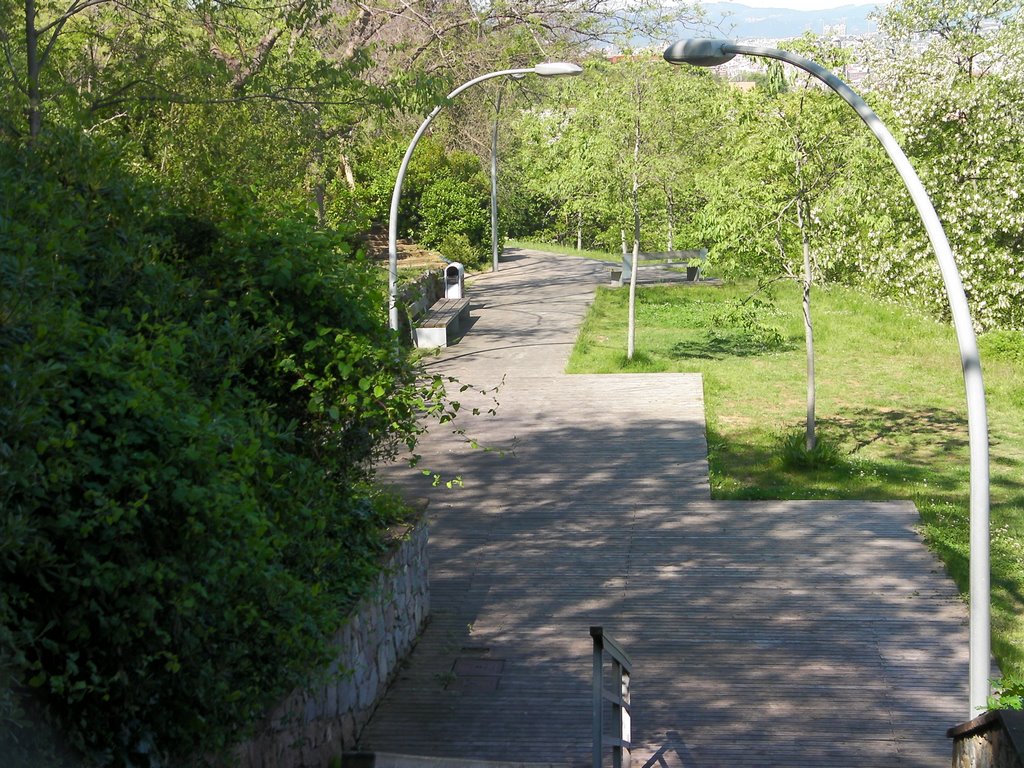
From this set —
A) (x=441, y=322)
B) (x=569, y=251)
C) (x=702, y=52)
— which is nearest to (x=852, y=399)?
(x=441, y=322)

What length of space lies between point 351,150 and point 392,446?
15.7 m

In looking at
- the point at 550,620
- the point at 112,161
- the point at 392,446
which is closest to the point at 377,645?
the point at 392,446

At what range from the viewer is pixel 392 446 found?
8.14 m

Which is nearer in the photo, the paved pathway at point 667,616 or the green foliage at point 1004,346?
the paved pathway at point 667,616

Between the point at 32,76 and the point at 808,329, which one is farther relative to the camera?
the point at 808,329

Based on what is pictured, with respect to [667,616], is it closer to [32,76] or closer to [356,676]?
[356,676]

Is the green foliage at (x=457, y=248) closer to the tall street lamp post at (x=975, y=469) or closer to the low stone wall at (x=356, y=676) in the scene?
the low stone wall at (x=356, y=676)

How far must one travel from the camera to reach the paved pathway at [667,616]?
746cm

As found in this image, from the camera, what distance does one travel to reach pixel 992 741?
504 cm

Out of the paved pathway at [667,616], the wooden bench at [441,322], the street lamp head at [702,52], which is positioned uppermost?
the street lamp head at [702,52]

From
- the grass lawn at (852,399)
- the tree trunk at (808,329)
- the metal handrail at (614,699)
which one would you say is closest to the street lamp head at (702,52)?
the metal handrail at (614,699)

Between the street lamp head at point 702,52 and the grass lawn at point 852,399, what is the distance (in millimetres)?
5086

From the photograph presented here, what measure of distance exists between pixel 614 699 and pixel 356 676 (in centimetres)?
183

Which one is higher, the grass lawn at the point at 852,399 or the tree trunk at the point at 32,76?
the tree trunk at the point at 32,76
